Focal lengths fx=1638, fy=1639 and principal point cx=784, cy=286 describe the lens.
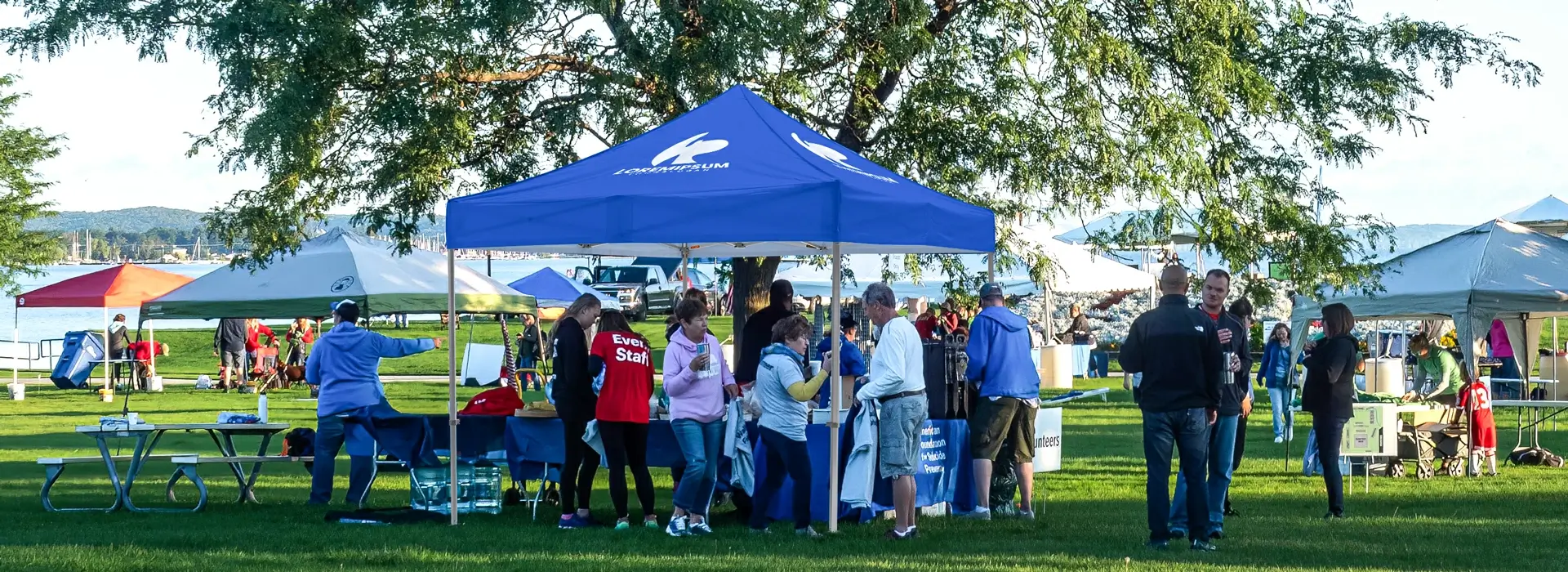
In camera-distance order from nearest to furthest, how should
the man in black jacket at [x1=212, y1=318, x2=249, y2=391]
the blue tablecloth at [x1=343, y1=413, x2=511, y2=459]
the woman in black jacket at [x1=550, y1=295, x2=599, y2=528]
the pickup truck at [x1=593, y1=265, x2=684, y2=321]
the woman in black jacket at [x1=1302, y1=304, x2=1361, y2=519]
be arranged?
the woman in black jacket at [x1=550, y1=295, x2=599, y2=528] < the woman in black jacket at [x1=1302, y1=304, x2=1361, y2=519] < the blue tablecloth at [x1=343, y1=413, x2=511, y2=459] < the man in black jacket at [x1=212, y1=318, x2=249, y2=391] < the pickup truck at [x1=593, y1=265, x2=684, y2=321]

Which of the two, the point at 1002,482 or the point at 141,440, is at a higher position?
the point at 141,440

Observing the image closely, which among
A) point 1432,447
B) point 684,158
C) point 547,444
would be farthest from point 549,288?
point 684,158

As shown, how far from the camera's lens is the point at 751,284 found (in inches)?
651

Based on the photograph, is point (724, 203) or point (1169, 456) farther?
point (724, 203)

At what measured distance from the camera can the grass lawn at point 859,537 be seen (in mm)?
8578

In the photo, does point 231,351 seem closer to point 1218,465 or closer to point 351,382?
point 351,382

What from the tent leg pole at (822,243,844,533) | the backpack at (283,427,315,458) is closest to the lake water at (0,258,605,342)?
the backpack at (283,427,315,458)

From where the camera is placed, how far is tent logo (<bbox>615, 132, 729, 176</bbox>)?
998cm

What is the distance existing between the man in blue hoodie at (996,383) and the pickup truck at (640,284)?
40.4m

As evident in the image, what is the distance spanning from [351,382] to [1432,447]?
9.24 metres

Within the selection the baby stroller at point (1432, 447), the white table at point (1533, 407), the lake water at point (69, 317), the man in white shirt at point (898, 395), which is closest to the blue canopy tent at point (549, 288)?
the lake water at point (69, 317)

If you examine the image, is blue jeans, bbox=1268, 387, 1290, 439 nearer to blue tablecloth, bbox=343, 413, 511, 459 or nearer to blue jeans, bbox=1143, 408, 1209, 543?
blue jeans, bbox=1143, 408, 1209, 543

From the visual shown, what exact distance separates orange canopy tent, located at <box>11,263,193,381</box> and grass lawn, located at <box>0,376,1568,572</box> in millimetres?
13484

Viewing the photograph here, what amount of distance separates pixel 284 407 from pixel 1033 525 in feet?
52.5
